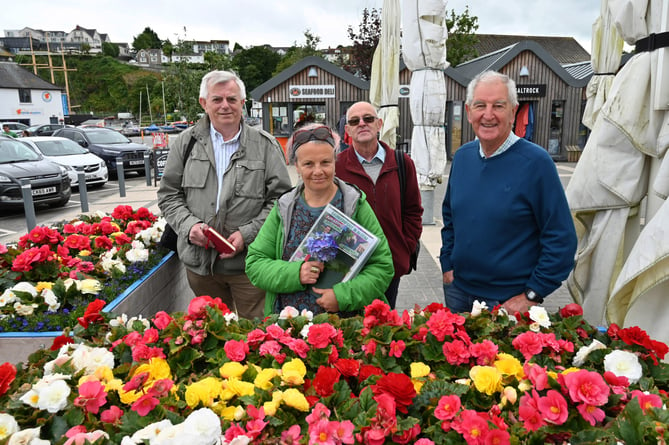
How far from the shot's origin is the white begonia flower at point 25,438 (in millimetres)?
1308

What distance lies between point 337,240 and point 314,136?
1.65 ft

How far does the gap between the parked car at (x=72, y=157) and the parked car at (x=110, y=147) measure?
54.4 inches

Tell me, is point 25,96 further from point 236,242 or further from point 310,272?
point 310,272

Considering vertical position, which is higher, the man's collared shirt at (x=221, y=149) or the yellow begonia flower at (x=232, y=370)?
the man's collared shirt at (x=221, y=149)

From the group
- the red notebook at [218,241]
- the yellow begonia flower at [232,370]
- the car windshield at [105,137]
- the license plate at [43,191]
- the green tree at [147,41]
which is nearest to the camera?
the yellow begonia flower at [232,370]

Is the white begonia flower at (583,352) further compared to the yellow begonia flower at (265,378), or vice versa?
the white begonia flower at (583,352)

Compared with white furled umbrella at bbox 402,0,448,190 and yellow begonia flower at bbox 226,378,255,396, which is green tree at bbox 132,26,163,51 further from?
yellow begonia flower at bbox 226,378,255,396

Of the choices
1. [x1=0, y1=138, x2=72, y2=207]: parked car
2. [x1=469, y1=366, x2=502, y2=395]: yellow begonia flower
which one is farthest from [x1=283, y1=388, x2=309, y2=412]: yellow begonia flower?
[x1=0, y1=138, x2=72, y2=207]: parked car

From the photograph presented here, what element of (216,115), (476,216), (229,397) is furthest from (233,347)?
(216,115)

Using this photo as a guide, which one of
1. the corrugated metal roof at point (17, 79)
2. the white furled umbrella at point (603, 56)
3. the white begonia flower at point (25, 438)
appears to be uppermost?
the corrugated metal roof at point (17, 79)

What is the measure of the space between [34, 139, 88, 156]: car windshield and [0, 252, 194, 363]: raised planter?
1216 cm

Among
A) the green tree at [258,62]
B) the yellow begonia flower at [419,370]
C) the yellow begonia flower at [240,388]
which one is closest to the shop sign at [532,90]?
the yellow begonia flower at [419,370]

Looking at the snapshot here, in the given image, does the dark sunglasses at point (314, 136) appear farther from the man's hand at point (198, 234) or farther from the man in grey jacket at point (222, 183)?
the man's hand at point (198, 234)

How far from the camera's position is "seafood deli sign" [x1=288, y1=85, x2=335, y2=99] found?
60.1 feet
